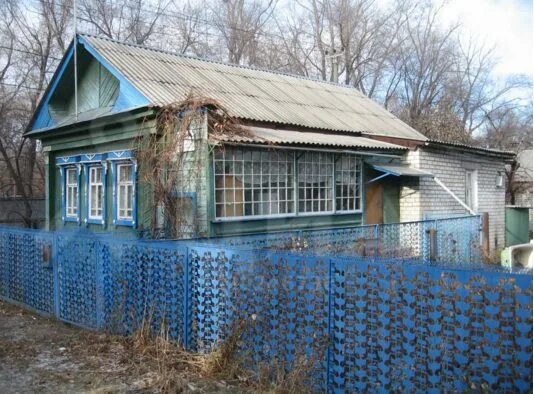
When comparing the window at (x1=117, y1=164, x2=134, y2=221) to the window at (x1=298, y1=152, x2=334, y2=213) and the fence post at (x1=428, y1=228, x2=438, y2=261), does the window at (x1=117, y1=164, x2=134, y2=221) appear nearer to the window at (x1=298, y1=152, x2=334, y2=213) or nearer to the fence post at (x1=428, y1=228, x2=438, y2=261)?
the window at (x1=298, y1=152, x2=334, y2=213)

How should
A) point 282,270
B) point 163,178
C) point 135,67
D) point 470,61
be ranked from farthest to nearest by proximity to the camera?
1. point 470,61
2. point 135,67
3. point 163,178
4. point 282,270

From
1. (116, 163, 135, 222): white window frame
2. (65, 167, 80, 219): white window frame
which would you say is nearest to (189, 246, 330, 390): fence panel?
(116, 163, 135, 222): white window frame

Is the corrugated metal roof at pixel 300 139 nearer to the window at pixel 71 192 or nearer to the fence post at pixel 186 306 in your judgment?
the fence post at pixel 186 306

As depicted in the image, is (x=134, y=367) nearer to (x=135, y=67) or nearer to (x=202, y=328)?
(x=202, y=328)

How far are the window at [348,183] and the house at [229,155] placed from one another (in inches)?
1.4

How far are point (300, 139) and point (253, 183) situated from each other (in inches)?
53.6

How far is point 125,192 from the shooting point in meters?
13.1

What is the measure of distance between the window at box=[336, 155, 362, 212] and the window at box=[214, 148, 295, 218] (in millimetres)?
1682

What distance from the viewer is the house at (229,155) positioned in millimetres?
11203

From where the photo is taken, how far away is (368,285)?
4559mm

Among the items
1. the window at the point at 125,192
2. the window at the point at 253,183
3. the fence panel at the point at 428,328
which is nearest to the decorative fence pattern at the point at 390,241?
the window at the point at 253,183

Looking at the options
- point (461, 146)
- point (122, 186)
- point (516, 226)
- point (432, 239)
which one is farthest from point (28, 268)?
point (516, 226)

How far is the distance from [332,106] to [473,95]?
17833mm

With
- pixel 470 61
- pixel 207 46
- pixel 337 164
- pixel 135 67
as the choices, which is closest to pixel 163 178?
pixel 135 67
